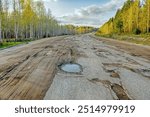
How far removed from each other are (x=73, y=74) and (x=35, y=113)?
355 cm

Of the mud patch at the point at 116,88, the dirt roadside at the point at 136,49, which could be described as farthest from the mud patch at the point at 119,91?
the dirt roadside at the point at 136,49

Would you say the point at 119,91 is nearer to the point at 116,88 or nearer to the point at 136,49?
the point at 116,88

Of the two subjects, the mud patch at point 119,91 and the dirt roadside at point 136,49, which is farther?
the dirt roadside at point 136,49

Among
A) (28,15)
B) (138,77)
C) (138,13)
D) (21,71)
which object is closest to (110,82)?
(138,77)

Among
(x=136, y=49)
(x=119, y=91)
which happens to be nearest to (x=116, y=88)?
(x=119, y=91)

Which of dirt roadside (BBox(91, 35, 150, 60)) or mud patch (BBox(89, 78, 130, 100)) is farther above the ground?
dirt roadside (BBox(91, 35, 150, 60))

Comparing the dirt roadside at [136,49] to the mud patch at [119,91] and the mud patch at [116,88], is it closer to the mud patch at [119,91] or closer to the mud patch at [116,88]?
the mud patch at [116,88]

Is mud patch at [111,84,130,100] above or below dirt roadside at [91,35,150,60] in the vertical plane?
below

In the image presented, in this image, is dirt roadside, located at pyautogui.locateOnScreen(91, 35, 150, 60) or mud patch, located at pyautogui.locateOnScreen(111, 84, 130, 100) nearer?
mud patch, located at pyautogui.locateOnScreen(111, 84, 130, 100)

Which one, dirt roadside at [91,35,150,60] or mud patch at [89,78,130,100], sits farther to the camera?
dirt roadside at [91,35,150,60]

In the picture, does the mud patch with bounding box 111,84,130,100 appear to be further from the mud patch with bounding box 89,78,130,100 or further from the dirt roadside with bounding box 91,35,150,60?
the dirt roadside with bounding box 91,35,150,60

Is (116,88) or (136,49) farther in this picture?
(136,49)

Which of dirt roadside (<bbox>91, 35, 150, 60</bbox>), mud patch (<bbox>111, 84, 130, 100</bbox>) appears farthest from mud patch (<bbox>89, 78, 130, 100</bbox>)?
dirt roadside (<bbox>91, 35, 150, 60</bbox>)

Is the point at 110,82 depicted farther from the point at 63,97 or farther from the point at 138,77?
the point at 63,97
